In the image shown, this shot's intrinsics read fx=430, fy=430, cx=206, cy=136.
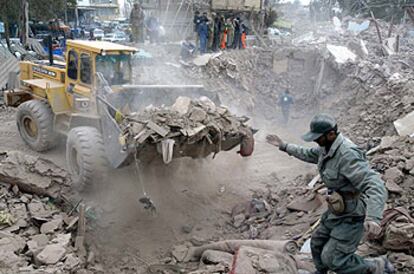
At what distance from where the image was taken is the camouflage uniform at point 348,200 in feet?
11.0

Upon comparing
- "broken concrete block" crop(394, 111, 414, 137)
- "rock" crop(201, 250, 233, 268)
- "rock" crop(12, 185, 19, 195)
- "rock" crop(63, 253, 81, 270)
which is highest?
"broken concrete block" crop(394, 111, 414, 137)

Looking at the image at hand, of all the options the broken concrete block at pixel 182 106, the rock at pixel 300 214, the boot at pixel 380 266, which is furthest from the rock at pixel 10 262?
the rock at pixel 300 214

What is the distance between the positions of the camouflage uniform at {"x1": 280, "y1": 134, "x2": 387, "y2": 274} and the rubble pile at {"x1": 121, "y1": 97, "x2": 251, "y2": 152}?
97.0 inches

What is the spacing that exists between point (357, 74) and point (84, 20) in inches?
1236

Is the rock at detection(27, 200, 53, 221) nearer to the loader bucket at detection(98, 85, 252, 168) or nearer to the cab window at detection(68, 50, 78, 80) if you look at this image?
the loader bucket at detection(98, 85, 252, 168)

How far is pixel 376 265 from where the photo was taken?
12.5ft

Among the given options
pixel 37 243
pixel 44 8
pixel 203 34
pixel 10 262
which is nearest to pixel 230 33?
pixel 203 34

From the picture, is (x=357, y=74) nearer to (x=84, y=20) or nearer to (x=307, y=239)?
(x=307, y=239)

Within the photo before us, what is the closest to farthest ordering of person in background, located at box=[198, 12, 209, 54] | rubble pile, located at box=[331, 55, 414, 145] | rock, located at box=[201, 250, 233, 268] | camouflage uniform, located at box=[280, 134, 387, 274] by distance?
camouflage uniform, located at box=[280, 134, 387, 274], rock, located at box=[201, 250, 233, 268], rubble pile, located at box=[331, 55, 414, 145], person in background, located at box=[198, 12, 209, 54]

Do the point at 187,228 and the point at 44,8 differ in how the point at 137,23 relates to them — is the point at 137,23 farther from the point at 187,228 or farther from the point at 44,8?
the point at 44,8

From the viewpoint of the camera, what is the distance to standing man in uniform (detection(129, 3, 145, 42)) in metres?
15.6

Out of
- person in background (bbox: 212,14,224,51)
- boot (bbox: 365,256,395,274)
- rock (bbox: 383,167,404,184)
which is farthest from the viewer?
person in background (bbox: 212,14,224,51)

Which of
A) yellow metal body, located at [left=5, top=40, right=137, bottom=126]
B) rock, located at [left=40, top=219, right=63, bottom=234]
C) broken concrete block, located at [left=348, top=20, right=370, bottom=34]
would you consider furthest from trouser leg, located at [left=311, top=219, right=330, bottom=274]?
broken concrete block, located at [left=348, top=20, right=370, bottom=34]

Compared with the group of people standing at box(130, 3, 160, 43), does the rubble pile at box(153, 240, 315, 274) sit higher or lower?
lower
